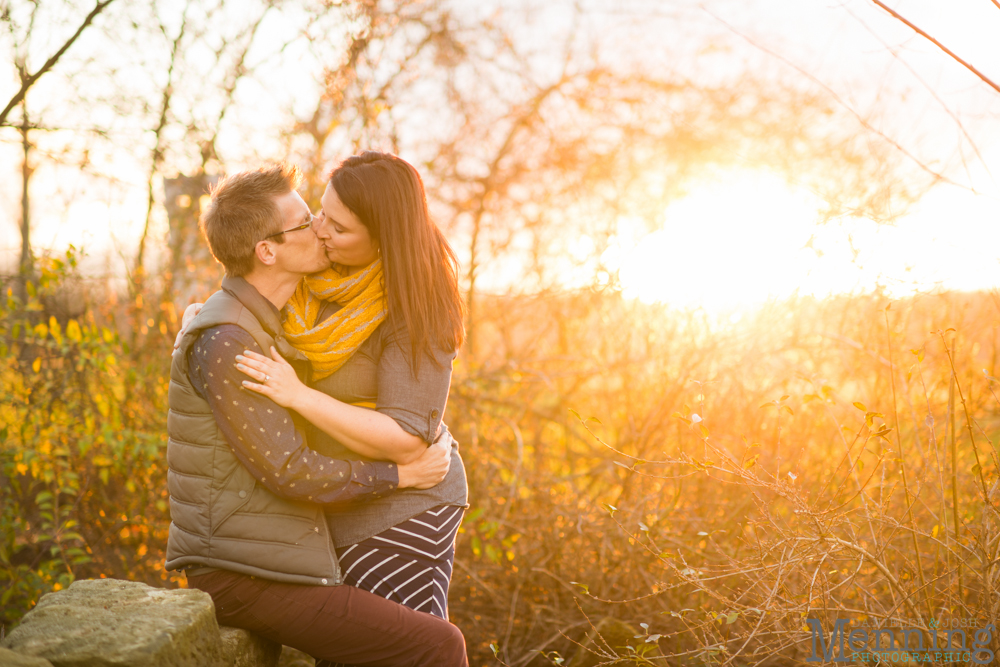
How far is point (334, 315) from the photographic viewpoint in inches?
85.6

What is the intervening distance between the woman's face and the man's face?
3 cm

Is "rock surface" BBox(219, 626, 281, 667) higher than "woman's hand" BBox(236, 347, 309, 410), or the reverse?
"woman's hand" BBox(236, 347, 309, 410)

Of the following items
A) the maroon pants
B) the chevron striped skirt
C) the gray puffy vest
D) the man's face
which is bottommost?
the maroon pants

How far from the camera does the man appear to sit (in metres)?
1.93

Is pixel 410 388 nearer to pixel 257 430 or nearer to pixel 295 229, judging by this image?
pixel 257 430

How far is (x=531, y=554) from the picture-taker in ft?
12.3

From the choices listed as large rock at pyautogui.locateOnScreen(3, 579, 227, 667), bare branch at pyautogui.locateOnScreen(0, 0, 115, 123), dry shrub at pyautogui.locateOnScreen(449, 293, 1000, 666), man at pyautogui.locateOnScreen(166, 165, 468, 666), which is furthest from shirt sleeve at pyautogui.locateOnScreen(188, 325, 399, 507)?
bare branch at pyautogui.locateOnScreen(0, 0, 115, 123)


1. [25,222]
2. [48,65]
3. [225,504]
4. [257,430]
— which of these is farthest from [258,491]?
[25,222]

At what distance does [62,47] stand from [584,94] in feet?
11.3

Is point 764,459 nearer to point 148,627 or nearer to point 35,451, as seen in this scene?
point 148,627

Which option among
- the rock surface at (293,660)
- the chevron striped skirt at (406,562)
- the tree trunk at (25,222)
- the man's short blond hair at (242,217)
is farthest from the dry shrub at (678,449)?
the tree trunk at (25,222)

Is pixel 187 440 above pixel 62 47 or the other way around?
the other way around

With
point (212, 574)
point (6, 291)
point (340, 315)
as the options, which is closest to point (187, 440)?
point (212, 574)

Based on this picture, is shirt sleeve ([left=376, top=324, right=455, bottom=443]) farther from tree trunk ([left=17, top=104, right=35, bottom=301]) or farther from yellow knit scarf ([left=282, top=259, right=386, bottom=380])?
tree trunk ([left=17, top=104, right=35, bottom=301])
